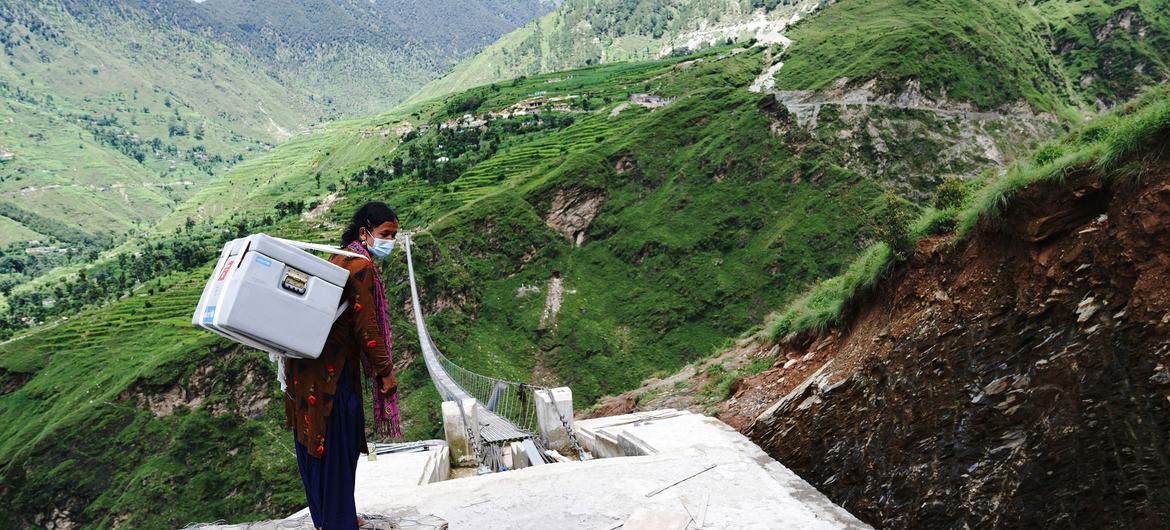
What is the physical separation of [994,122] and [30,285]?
123m

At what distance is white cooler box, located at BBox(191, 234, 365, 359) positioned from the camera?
2.84 meters

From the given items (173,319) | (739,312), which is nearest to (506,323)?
(739,312)

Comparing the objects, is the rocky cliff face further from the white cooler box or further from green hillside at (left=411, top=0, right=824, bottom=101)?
green hillside at (left=411, top=0, right=824, bottom=101)

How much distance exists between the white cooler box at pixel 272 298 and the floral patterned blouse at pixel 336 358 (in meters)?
0.16

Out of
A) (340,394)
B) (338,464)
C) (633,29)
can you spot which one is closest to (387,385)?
(340,394)

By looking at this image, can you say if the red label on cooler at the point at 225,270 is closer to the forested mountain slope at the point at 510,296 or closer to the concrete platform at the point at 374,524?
the concrete platform at the point at 374,524

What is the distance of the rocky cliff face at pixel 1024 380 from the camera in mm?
3311

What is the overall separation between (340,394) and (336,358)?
204 millimetres

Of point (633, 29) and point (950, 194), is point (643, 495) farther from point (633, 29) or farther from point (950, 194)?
point (633, 29)

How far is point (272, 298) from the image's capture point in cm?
290

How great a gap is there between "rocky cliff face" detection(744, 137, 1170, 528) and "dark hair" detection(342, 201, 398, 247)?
11.6 ft

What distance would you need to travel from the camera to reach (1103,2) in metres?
73.8

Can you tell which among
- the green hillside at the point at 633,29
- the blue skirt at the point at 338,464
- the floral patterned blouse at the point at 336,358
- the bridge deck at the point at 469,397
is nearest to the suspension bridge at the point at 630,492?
the blue skirt at the point at 338,464

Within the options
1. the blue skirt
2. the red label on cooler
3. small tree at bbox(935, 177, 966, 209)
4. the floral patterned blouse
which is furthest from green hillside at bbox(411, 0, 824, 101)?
the red label on cooler
